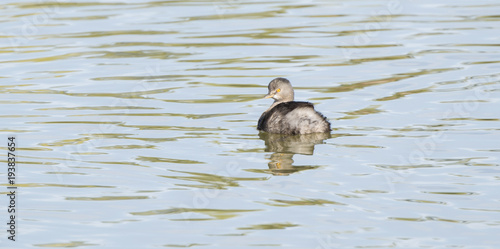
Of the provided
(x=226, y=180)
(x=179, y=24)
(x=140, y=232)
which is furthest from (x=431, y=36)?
(x=140, y=232)

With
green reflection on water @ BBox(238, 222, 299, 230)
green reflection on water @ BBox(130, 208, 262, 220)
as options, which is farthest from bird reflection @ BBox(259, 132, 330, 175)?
green reflection on water @ BBox(238, 222, 299, 230)

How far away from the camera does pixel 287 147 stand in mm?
12500

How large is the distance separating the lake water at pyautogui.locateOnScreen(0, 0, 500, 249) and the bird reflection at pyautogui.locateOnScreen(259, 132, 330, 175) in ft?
0.16

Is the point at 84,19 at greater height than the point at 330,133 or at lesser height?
greater

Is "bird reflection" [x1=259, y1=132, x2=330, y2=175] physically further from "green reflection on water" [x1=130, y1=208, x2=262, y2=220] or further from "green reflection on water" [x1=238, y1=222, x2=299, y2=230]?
"green reflection on water" [x1=238, y1=222, x2=299, y2=230]

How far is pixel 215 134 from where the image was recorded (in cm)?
1302

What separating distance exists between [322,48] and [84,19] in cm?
640

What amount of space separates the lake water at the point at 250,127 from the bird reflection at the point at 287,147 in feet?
0.16

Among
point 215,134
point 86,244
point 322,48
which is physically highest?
point 322,48

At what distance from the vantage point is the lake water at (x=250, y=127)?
926 centimetres

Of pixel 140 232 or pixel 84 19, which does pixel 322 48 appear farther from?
pixel 140 232

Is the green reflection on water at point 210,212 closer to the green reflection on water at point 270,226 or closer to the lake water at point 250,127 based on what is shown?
the lake water at point 250,127

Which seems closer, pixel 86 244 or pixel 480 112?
pixel 86 244

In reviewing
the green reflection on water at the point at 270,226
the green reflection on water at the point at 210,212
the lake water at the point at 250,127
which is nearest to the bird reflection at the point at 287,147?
the lake water at the point at 250,127
